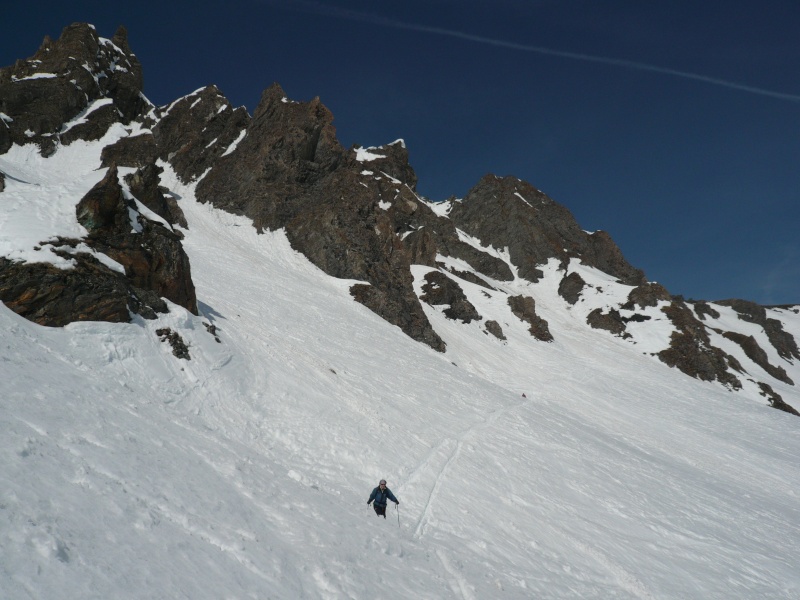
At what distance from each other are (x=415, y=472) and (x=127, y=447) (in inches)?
369

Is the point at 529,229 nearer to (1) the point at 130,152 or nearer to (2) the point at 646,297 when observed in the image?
(2) the point at 646,297

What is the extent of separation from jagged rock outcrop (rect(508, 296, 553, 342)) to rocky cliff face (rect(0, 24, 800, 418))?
0.26 m

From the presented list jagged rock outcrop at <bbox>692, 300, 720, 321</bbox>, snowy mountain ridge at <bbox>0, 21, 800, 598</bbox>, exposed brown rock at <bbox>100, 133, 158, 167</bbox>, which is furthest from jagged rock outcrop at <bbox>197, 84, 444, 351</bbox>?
jagged rock outcrop at <bbox>692, 300, 720, 321</bbox>

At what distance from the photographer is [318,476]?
41.3 ft

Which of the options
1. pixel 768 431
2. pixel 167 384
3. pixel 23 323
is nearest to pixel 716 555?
pixel 167 384

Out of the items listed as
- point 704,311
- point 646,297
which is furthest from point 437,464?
point 704,311

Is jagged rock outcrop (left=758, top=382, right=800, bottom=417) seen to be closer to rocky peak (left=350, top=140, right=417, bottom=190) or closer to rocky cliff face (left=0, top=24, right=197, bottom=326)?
rocky cliff face (left=0, top=24, right=197, bottom=326)

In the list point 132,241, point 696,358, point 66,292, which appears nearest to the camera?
point 66,292

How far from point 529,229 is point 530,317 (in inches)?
1829

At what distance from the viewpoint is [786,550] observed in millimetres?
16922

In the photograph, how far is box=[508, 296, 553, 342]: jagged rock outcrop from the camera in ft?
185

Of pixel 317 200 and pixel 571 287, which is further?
pixel 571 287

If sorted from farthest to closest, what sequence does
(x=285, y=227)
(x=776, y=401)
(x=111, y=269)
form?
(x=776, y=401)
(x=285, y=227)
(x=111, y=269)

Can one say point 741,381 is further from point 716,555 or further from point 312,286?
point 312,286
